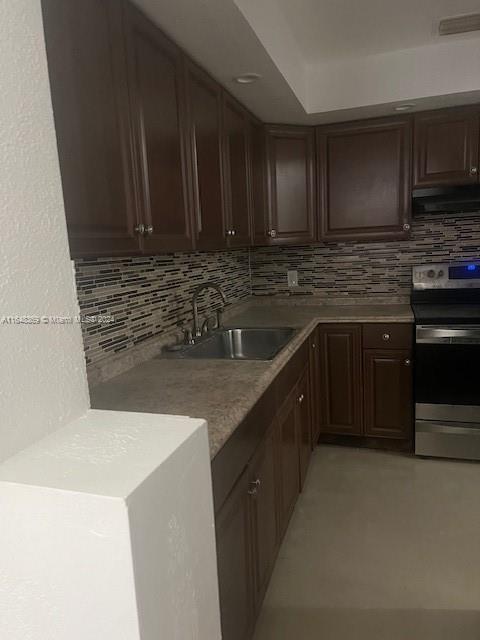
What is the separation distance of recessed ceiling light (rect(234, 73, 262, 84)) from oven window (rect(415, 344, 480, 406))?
164 centimetres

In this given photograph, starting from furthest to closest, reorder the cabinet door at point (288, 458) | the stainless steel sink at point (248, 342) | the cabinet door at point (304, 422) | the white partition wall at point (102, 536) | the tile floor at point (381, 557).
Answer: the stainless steel sink at point (248, 342)
the cabinet door at point (304, 422)
the cabinet door at point (288, 458)
the tile floor at point (381, 557)
the white partition wall at point (102, 536)

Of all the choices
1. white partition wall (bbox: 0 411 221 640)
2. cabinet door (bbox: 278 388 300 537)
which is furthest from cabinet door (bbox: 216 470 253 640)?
white partition wall (bbox: 0 411 221 640)

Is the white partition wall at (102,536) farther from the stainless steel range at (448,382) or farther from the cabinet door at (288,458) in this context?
the stainless steel range at (448,382)

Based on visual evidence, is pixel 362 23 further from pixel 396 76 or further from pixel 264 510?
pixel 264 510

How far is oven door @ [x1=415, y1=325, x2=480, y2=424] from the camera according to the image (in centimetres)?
250

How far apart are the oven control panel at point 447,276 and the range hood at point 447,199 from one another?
1.20ft

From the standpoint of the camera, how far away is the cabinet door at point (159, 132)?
4.46ft

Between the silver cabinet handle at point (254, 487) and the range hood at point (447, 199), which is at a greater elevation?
the range hood at point (447, 199)

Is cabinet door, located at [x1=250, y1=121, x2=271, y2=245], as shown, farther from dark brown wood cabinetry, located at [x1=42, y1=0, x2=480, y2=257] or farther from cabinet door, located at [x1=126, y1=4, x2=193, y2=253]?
cabinet door, located at [x1=126, y1=4, x2=193, y2=253]

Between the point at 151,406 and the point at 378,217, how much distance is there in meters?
2.11

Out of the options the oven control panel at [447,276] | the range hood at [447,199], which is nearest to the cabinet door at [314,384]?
the oven control panel at [447,276]

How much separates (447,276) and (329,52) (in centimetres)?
153

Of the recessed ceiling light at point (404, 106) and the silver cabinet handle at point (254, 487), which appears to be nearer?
the silver cabinet handle at point (254, 487)

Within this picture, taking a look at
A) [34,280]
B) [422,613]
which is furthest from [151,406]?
[422,613]
